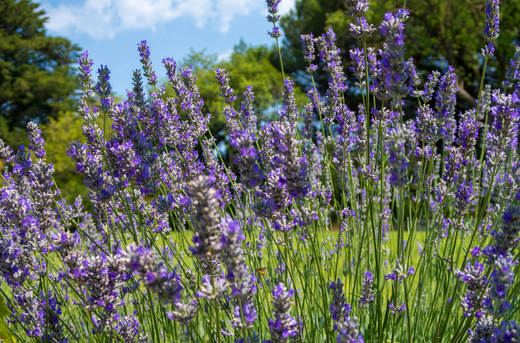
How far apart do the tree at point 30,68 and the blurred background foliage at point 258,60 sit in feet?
0.19

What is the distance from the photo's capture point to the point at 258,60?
26875mm

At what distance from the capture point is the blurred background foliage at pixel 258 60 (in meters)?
14.8

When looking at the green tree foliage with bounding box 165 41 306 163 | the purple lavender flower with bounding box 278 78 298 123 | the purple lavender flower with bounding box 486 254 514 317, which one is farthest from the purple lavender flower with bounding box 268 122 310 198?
the green tree foliage with bounding box 165 41 306 163

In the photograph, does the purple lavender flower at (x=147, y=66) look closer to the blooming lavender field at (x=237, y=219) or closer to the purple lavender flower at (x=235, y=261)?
the blooming lavender field at (x=237, y=219)

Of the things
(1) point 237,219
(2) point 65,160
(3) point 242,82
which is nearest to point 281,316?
(1) point 237,219

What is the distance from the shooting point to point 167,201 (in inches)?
69.9

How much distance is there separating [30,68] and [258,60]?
15.2 meters

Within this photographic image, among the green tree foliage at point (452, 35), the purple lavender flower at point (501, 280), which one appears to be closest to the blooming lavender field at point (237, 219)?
the purple lavender flower at point (501, 280)

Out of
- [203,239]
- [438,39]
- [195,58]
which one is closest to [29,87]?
[195,58]

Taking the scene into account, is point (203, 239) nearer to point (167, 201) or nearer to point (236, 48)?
point (167, 201)

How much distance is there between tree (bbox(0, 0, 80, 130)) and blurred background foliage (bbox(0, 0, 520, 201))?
0.19ft

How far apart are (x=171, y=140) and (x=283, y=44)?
2089 centimetres

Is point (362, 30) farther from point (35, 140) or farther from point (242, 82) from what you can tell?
point (242, 82)

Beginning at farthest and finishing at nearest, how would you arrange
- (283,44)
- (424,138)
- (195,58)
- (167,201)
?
(195,58) → (283,44) → (424,138) → (167,201)
